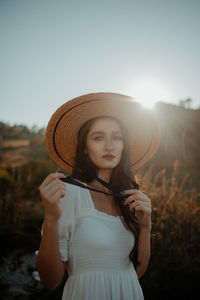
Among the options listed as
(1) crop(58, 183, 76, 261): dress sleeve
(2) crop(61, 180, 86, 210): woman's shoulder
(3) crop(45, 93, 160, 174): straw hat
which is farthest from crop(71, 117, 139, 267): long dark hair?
(1) crop(58, 183, 76, 261): dress sleeve

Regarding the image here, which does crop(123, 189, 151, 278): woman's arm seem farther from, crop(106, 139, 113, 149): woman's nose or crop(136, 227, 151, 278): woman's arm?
crop(106, 139, 113, 149): woman's nose

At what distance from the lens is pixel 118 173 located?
1.93 meters

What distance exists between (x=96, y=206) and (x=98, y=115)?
2.85 feet

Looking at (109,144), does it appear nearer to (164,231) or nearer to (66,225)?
(66,225)

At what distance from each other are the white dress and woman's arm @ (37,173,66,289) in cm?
9

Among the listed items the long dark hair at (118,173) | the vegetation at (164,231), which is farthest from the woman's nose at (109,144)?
the vegetation at (164,231)

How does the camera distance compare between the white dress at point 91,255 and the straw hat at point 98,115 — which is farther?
the straw hat at point 98,115

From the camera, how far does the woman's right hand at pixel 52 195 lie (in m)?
1.16

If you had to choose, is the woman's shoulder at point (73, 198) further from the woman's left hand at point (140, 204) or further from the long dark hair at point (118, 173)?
the woman's left hand at point (140, 204)

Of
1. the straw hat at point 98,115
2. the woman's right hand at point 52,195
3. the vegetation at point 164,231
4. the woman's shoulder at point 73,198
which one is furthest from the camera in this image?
the vegetation at point 164,231

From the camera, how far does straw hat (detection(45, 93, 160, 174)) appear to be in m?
1.77

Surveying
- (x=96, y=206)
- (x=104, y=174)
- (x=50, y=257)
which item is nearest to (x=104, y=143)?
(x=104, y=174)

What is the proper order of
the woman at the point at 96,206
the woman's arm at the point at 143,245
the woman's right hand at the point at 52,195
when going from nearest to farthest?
the woman's right hand at the point at 52,195 → the woman at the point at 96,206 → the woman's arm at the point at 143,245

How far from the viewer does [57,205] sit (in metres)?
1.18
